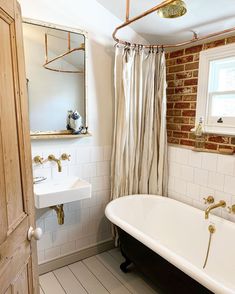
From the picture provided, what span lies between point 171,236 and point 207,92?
147 centimetres

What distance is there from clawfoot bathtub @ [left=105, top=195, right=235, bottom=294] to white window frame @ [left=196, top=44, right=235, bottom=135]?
80 centimetres

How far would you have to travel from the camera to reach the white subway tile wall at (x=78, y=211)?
2188 millimetres

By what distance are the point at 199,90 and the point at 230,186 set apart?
969 millimetres

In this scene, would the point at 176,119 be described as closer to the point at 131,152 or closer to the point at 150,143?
the point at 150,143

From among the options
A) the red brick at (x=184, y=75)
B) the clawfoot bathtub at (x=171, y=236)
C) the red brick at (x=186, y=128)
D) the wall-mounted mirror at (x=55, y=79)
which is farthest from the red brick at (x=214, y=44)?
the clawfoot bathtub at (x=171, y=236)

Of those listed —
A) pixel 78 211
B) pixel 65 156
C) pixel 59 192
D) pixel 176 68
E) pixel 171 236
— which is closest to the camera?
pixel 59 192

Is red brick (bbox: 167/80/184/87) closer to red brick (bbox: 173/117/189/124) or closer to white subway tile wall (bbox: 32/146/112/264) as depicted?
red brick (bbox: 173/117/189/124)

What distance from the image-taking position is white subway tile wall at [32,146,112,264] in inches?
86.1

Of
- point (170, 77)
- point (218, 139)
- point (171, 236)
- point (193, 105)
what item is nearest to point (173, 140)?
point (193, 105)

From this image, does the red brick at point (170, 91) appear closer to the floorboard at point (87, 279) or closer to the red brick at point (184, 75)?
the red brick at point (184, 75)

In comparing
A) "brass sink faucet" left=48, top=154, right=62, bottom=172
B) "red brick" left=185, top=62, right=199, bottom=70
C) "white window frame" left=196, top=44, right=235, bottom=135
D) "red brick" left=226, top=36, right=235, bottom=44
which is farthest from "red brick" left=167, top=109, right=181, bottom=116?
"brass sink faucet" left=48, top=154, right=62, bottom=172

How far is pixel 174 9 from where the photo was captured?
5.81 ft

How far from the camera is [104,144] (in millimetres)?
2455

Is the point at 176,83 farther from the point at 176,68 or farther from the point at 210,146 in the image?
the point at 210,146
